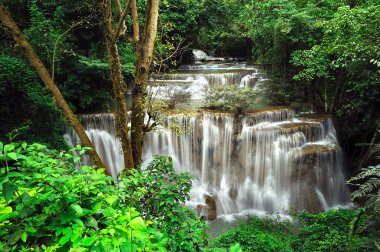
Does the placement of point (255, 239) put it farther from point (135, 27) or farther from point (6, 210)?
point (6, 210)

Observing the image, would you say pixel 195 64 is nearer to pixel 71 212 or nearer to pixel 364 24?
pixel 364 24

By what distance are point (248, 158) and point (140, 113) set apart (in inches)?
254

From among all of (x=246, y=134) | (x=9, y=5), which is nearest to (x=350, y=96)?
(x=246, y=134)

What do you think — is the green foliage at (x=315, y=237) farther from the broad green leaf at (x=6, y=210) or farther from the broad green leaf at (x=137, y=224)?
the broad green leaf at (x=6, y=210)

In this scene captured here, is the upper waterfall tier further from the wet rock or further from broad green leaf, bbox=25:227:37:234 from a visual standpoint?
broad green leaf, bbox=25:227:37:234

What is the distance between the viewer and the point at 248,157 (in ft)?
30.7

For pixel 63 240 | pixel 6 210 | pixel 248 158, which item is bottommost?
pixel 248 158

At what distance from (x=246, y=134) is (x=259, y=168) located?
136 cm

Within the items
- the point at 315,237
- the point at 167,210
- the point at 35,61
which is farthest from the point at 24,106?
the point at 315,237

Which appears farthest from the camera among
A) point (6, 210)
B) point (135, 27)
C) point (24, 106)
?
point (24, 106)

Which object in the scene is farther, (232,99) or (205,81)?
(205,81)

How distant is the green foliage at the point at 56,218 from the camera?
1.54 metres

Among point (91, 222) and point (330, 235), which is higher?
point (91, 222)

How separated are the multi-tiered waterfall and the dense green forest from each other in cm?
75
